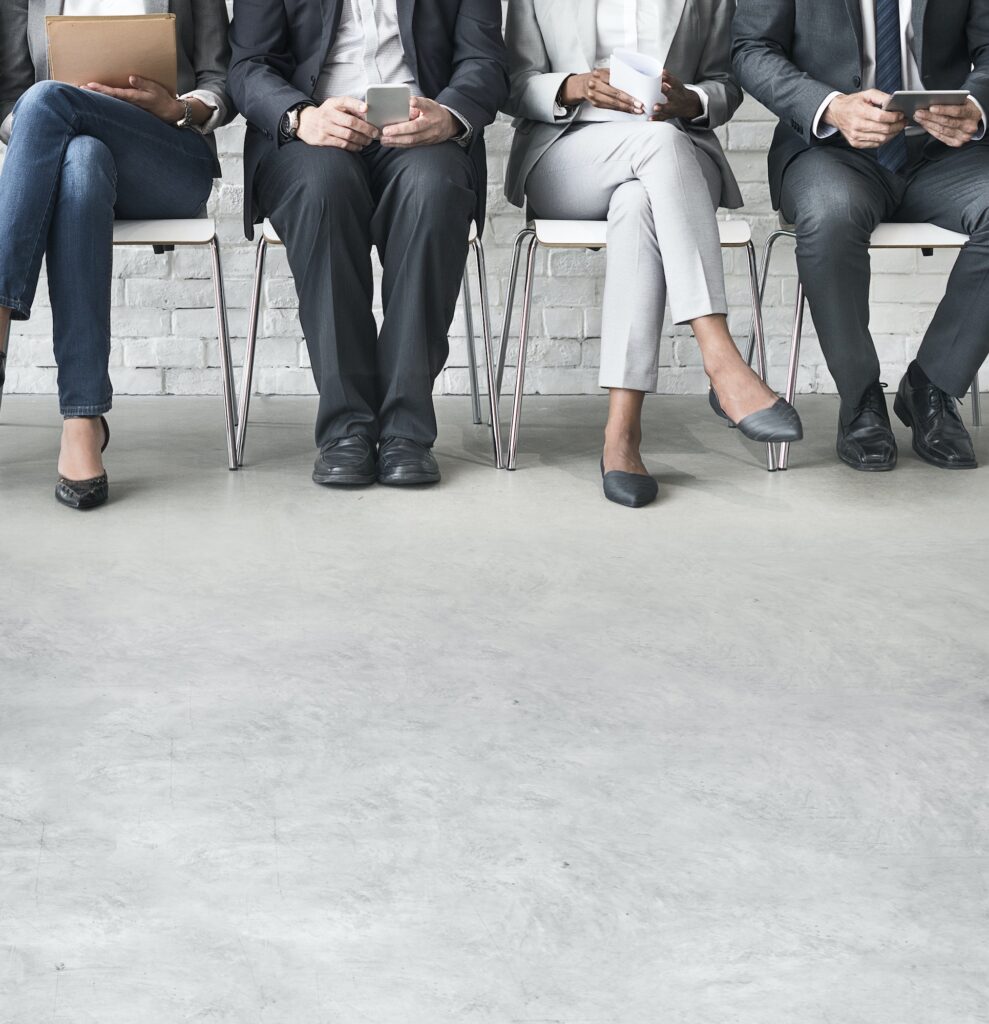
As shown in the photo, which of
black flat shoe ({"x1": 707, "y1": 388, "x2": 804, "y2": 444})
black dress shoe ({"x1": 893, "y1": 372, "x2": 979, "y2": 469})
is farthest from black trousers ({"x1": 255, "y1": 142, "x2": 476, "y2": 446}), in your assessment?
black dress shoe ({"x1": 893, "y1": 372, "x2": 979, "y2": 469})

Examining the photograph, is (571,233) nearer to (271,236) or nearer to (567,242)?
(567,242)

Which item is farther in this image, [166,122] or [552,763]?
[166,122]

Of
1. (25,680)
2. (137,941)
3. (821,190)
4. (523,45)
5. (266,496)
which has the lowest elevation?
(266,496)

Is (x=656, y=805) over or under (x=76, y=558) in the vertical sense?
over

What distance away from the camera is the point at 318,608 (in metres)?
1.75

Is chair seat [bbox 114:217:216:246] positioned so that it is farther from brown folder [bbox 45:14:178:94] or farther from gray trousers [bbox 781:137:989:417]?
gray trousers [bbox 781:137:989:417]

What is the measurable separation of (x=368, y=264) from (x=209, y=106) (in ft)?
1.52

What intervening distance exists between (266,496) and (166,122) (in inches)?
29.9

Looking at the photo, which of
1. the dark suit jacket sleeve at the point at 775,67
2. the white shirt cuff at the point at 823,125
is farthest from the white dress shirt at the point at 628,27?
the white shirt cuff at the point at 823,125

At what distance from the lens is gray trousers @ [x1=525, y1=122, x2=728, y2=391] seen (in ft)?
7.77

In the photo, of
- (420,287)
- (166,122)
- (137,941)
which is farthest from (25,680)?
(166,122)

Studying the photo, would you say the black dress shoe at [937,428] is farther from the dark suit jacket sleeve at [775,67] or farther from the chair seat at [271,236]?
the chair seat at [271,236]

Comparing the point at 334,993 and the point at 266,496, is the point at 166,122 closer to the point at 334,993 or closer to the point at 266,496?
the point at 266,496

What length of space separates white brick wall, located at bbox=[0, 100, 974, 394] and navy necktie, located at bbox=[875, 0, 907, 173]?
2.23ft
